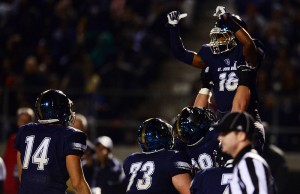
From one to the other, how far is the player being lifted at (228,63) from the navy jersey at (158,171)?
1.03m

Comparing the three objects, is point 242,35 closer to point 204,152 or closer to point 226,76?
point 226,76

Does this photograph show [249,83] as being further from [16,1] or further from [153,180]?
[16,1]

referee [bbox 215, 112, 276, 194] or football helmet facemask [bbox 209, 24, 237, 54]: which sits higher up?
football helmet facemask [bbox 209, 24, 237, 54]

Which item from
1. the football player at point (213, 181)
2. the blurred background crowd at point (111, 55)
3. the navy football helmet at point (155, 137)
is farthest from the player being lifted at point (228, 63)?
the blurred background crowd at point (111, 55)

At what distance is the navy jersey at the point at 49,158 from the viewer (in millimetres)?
6035

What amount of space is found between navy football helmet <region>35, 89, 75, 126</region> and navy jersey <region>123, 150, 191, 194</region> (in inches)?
27.1

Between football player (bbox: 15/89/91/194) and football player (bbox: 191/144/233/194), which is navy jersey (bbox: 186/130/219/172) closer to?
football player (bbox: 15/89/91/194)

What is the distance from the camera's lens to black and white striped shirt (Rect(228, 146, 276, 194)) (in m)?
4.85

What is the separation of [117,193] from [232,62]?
2994 millimetres

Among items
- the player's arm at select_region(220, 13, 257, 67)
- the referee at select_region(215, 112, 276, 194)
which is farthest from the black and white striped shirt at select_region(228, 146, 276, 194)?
the player's arm at select_region(220, 13, 257, 67)

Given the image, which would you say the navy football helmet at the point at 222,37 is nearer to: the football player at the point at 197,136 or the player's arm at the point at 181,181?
the football player at the point at 197,136

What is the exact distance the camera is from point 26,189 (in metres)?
6.11

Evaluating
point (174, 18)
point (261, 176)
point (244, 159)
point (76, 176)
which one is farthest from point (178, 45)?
point (261, 176)

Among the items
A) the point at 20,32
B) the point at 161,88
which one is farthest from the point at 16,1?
the point at 161,88
